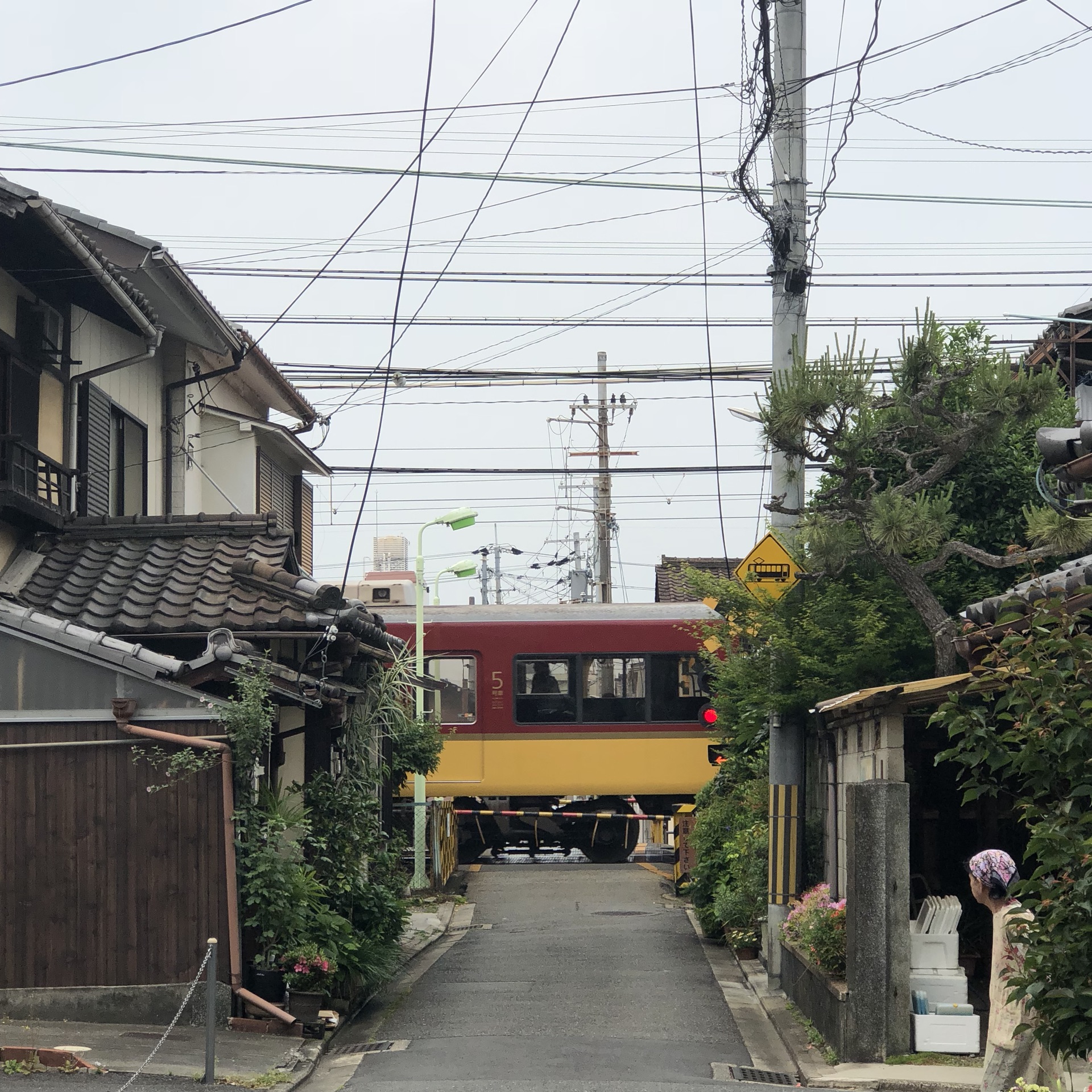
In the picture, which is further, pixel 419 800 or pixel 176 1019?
pixel 419 800

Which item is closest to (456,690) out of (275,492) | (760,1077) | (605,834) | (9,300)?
(605,834)

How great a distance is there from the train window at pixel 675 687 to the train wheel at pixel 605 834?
1780mm

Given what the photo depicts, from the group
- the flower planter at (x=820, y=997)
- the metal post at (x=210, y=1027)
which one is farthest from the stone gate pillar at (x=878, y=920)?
the metal post at (x=210, y=1027)

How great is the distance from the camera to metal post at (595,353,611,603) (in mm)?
37688

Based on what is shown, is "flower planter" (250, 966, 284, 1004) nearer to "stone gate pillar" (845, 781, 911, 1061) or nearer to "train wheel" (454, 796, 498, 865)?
"stone gate pillar" (845, 781, 911, 1061)

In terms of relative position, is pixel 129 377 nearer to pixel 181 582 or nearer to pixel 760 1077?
pixel 181 582

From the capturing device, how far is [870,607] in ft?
40.7

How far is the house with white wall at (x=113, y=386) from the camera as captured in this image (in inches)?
Result: 453

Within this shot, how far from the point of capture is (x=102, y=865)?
9.73 m

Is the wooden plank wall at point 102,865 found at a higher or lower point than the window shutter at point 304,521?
lower

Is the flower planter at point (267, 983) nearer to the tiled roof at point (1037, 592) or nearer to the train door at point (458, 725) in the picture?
the tiled roof at point (1037, 592)

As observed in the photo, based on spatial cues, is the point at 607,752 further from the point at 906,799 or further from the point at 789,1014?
the point at 906,799

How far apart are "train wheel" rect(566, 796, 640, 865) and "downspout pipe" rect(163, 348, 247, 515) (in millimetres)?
8612

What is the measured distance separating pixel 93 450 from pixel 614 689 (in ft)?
32.2
